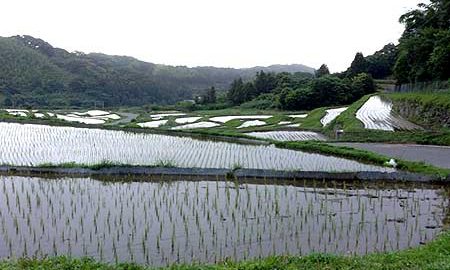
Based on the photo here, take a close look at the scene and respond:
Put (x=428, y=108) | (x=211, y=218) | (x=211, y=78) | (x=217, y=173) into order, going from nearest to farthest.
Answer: (x=211, y=218) < (x=217, y=173) < (x=428, y=108) < (x=211, y=78)

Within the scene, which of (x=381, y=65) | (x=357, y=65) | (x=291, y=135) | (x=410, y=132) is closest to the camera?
(x=410, y=132)

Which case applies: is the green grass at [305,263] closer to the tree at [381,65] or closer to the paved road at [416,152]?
the paved road at [416,152]

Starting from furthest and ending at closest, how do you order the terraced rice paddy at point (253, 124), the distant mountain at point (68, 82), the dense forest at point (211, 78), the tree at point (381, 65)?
the distant mountain at point (68, 82) → the tree at point (381, 65) → the dense forest at point (211, 78) → the terraced rice paddy at point (253, 124)

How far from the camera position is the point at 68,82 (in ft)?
240

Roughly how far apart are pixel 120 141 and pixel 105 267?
14831 millimetres

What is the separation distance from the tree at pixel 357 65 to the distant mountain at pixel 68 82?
3540 cm

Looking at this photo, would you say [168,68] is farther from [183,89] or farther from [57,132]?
[57,132]

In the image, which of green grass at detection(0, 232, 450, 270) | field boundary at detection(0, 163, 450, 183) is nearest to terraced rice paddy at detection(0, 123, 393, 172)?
field boundary at detection(0, 163, 450, 183)

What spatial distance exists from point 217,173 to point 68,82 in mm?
66785

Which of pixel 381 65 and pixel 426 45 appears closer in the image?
pixel 426 45

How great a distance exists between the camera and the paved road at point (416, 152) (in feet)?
43.2

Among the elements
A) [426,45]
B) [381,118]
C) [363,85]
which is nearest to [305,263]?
[381,118]

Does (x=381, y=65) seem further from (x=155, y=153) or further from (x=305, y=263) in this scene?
(x=305, y=263)

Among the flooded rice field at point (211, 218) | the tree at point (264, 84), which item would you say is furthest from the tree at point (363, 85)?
the flooded rice field at point (211, 218)
